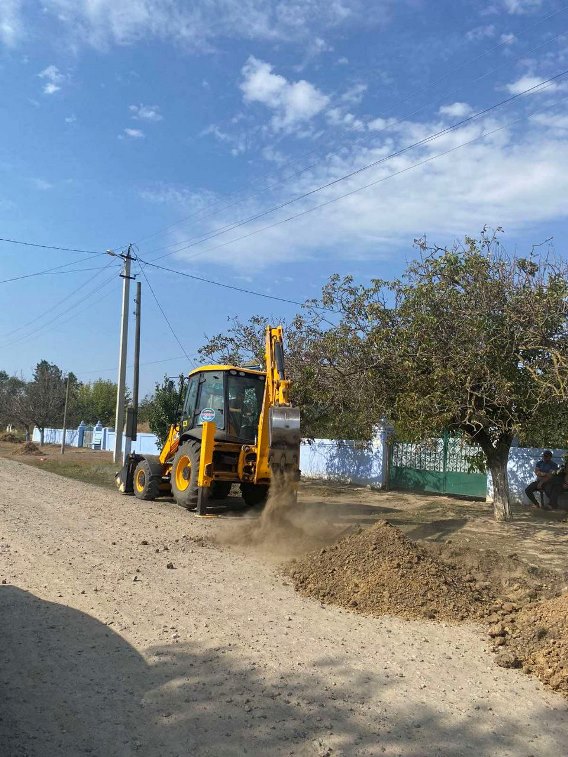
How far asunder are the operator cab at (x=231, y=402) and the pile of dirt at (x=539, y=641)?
7.33m

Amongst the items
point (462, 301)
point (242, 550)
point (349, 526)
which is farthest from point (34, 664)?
point (462, 301)

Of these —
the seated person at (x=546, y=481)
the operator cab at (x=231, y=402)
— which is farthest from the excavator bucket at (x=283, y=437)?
the seated person at (x=546, y=481)

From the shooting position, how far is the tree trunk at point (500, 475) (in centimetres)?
1148

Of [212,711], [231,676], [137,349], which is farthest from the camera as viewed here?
[137,349]

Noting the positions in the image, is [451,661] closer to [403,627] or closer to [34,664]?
[403,627]

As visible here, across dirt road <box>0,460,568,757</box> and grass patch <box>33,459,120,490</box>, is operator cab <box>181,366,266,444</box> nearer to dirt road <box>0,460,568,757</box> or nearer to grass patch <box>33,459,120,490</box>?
dirt road <box>0,460,568,757</box>

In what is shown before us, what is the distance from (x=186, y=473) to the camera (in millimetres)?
12727

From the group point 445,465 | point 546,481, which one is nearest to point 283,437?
point 546,481

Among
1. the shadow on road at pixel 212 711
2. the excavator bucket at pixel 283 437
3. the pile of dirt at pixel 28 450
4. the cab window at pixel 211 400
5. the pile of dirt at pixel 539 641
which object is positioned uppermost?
the cab window at pixel 211 400

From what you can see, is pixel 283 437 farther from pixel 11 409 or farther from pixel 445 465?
pixel 11 409

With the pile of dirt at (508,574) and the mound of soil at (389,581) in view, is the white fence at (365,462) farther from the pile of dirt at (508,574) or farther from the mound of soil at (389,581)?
the mound of soil at (389,581)

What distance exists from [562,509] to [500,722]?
10151mm

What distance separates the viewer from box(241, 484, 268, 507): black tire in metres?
13.5

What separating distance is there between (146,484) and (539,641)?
1049cm
